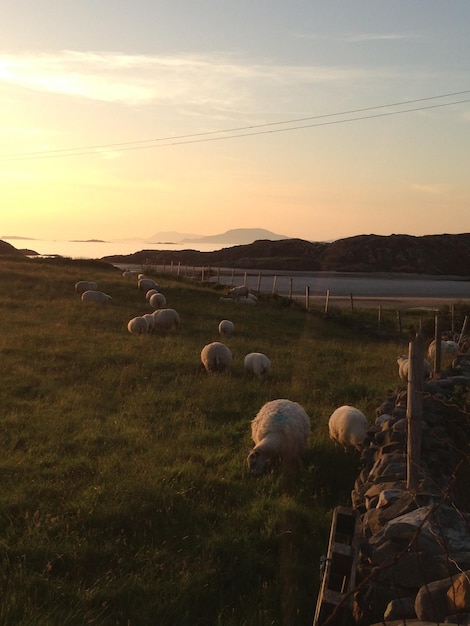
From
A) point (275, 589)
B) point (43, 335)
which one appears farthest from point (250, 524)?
point (43, 335)

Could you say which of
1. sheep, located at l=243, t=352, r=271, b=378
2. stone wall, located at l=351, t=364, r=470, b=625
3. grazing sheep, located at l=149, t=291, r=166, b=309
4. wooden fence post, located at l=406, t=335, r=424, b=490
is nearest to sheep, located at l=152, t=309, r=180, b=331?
grazing sheep, located at l=149, t=291, r=166, b=309

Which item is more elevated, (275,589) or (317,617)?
(317,617)

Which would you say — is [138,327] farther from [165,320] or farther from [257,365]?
[257,365]

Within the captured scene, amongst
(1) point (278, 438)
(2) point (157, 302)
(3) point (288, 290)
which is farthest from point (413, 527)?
(3) point (288, 290)

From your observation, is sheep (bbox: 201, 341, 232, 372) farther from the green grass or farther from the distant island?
the distant island

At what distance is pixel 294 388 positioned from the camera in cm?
1466

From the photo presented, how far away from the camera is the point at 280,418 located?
1012 centimetres

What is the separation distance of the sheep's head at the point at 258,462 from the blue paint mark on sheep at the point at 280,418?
2.49 ft

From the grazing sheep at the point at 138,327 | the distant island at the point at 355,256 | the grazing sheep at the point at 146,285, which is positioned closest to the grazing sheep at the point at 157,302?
the grazing sheep at the point at 146,285

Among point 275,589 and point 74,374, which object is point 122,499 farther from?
point 74,374

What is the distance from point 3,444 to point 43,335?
11.9 meters

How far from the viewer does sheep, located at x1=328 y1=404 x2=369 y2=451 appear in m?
10.2

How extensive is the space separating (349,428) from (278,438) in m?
1.45

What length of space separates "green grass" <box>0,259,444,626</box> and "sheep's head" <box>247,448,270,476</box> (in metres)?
0.18
